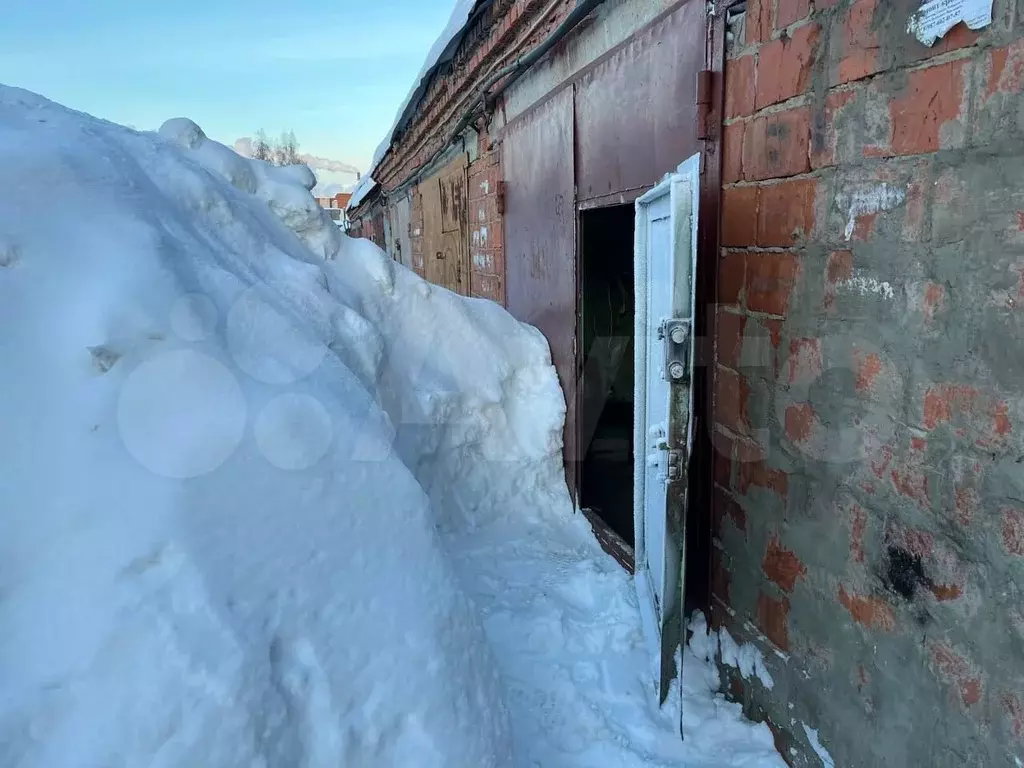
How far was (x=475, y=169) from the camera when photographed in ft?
18.9

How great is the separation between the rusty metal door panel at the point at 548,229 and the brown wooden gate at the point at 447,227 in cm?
162

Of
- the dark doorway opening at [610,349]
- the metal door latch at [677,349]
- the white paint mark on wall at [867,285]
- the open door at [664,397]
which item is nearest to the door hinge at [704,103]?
the open door at [664,397]

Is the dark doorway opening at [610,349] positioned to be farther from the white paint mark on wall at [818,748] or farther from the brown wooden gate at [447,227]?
the white paint mark on wall at [818,748]

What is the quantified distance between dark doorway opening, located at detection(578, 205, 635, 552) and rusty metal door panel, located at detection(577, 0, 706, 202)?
1.25 m

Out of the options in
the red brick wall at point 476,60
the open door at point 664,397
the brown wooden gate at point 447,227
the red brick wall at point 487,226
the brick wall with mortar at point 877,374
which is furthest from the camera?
the brown wooden gate at point 447,227

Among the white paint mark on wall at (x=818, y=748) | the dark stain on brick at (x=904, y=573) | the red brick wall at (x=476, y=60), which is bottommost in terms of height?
the white paint mark on wall at (x=818, y=748)

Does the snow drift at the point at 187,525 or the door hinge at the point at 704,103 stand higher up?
the door hinge at the point at 704,103

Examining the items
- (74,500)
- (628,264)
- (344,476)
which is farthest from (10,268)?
(628,264)

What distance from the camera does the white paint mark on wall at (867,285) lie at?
1679 millimetres

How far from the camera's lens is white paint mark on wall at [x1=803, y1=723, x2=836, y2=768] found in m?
2.00

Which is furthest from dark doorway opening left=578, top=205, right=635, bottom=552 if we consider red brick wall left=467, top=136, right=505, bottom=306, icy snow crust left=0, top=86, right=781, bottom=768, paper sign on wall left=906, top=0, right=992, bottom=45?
paper sign on wall left=906, top=0, right=992, bottom=45

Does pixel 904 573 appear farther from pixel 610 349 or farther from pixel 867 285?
pixel 610 349

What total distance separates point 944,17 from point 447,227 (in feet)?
19.8

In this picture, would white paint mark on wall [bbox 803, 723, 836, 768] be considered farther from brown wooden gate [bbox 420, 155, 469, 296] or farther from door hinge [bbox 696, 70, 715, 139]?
brown wooden gate [bbox 420, 155, 469, 296]
